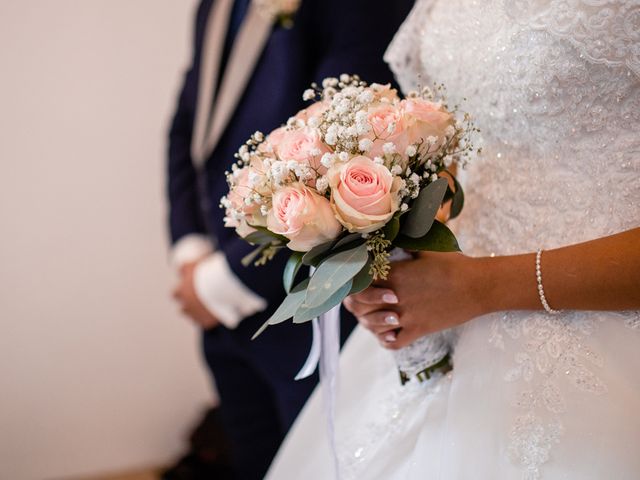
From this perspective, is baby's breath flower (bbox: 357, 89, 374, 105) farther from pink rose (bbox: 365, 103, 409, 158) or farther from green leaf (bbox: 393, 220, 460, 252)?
green leaf (bbox: 393, 220, 460, 252)

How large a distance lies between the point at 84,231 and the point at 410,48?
1.57 m

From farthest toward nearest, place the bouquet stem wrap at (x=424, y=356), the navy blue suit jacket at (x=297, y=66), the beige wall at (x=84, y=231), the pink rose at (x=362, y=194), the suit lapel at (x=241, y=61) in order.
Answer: the beige wall at (x=84, y=231) < the suit lapel at (x=241, y=61) < the navy blue suit jacket at (x=297, y=66) < the bouquet stem wrap at (x=424, y=356) < the pink rose at (x=362, y=194)

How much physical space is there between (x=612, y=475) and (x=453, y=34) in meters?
0.64

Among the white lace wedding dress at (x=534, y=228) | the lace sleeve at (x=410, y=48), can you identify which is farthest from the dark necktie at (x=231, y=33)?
the white lace wedding dress at (x=534, y=228)

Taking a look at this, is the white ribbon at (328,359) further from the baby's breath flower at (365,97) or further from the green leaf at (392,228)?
the baby's breath flower at (365,97)

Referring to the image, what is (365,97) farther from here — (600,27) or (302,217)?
(600,27)

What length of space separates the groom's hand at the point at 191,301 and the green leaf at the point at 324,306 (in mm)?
898

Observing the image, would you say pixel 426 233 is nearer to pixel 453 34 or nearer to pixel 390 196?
pixel 390 196

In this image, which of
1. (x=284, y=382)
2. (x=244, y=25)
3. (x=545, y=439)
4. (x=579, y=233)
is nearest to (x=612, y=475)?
(x=545, y=439)

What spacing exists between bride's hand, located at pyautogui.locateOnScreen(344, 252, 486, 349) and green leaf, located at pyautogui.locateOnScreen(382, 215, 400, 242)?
103 mm

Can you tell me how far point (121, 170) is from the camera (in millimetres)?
2344

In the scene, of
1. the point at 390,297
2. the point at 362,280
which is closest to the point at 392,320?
the point at 390,297

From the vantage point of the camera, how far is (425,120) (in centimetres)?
81

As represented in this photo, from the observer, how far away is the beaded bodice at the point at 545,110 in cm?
A: 82
